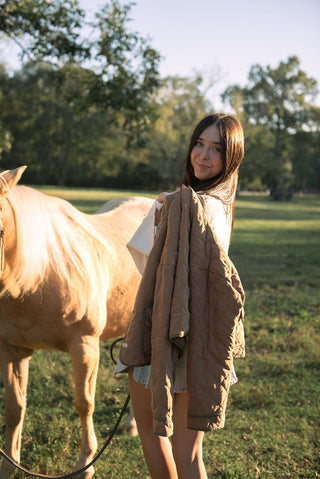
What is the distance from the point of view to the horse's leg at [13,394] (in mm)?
2695

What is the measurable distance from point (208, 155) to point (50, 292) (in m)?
1.23

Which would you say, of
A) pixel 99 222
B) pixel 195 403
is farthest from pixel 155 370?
pixel 99 222

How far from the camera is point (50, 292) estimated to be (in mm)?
2465

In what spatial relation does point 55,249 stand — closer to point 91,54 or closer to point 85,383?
point 85,383

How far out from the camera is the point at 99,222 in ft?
11.5

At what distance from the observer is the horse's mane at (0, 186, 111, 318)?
2238 millimetres

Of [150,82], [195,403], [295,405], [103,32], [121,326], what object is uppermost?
[103,32]

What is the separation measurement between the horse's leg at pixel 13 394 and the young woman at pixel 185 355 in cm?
118

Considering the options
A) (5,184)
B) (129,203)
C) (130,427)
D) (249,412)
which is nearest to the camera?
(5,184)

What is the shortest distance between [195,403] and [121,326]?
1.74 metres

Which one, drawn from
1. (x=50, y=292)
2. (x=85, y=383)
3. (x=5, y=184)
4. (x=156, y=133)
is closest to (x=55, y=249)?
(x=50, y=292)

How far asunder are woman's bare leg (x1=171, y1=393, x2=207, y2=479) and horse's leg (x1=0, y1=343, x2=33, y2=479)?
135 cm

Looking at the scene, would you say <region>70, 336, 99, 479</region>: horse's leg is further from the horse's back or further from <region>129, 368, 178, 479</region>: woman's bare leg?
the horse's back

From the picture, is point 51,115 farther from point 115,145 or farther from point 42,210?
point 42,210
